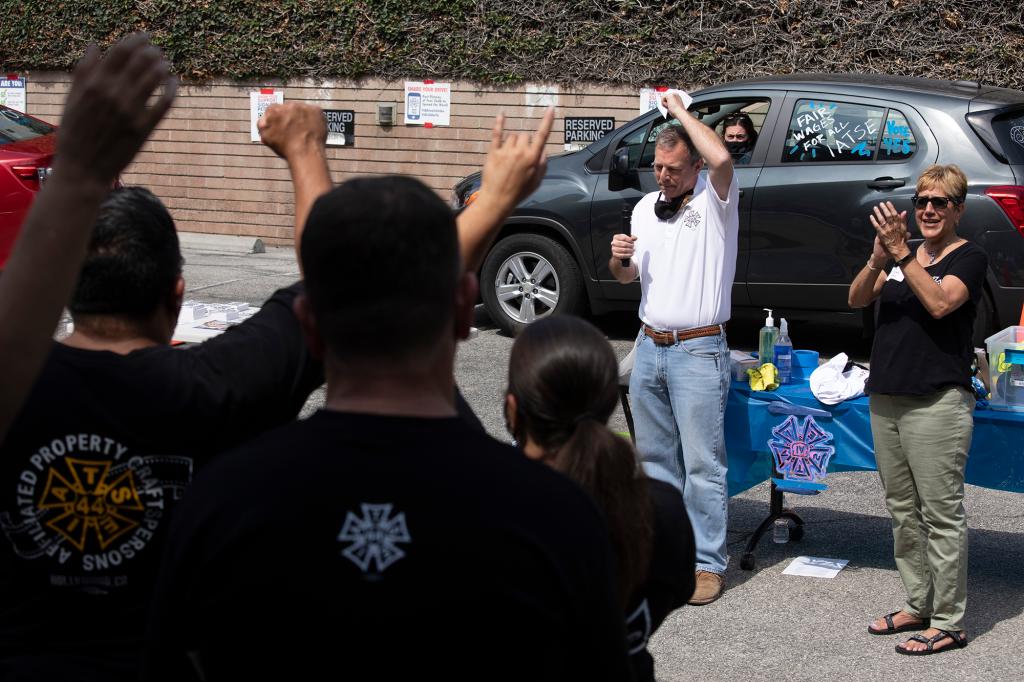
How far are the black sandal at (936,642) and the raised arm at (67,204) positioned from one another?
12.5 ft

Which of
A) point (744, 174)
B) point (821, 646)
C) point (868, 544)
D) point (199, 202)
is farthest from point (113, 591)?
point (199, 202)

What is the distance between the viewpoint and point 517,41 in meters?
12.8

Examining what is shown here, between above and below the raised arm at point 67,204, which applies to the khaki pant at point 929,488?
below

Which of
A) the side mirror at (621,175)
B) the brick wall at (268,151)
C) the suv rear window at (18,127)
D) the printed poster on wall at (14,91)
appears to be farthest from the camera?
the printed poster on wall at (14,91)

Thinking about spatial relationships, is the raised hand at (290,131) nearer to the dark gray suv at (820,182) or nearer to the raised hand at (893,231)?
the raised hand at (893,231)

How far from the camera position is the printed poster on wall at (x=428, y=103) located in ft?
43.9

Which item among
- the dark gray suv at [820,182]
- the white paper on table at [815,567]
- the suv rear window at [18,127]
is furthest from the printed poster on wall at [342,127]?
the white paper on table at [815,567]

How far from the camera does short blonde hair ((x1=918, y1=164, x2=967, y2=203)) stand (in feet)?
14.6

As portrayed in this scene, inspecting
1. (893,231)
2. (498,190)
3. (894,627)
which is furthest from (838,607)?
(498,190)

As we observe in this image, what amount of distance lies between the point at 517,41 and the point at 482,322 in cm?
378

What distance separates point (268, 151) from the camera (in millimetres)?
14211

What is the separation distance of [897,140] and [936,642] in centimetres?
446

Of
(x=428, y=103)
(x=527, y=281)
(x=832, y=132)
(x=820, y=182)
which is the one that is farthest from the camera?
(x=428, y=103)

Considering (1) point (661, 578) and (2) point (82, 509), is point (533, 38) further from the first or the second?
(2) point (82, 509)
